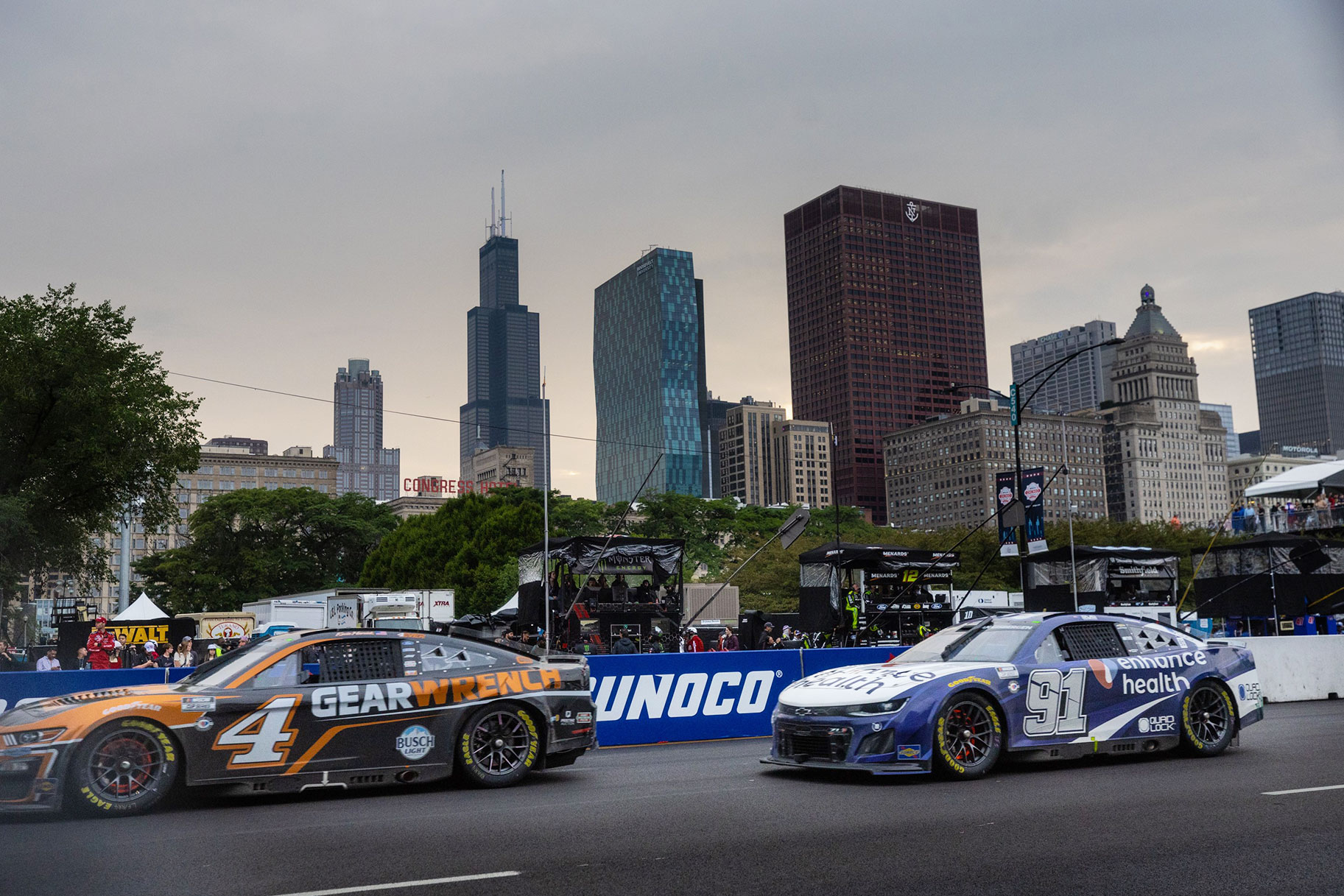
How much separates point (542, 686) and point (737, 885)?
4599mm

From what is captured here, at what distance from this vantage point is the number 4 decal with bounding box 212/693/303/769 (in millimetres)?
9070

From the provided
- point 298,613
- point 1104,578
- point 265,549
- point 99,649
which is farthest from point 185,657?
point 265,549

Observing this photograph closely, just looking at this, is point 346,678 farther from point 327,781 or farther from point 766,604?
point 766,604

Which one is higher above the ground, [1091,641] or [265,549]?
[265,549]

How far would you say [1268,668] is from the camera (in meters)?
19.4

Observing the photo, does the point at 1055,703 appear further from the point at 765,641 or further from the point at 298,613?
Result: the point at 298,613

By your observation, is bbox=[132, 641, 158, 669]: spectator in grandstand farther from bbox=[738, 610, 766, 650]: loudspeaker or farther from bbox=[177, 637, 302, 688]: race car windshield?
bbox=[177, 637, 302, 688]: race car windshield

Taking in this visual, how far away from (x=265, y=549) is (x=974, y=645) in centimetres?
7921

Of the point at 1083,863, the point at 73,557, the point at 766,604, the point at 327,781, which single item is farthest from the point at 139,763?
the point at 766,604

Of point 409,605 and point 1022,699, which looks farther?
point 409,605

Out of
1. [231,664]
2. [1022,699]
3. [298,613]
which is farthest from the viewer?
[298,613]

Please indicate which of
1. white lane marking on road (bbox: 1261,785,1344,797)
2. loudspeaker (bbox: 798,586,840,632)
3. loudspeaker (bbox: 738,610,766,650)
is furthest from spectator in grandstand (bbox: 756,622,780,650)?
white lane marking on road (bbox: 1261,785,1344,797)

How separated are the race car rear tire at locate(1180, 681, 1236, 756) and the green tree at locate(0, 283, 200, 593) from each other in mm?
30249

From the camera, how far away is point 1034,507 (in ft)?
87.1
